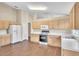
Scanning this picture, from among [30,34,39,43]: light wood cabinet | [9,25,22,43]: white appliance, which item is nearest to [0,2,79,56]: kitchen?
[30,34,39,43]: light wood cabinet

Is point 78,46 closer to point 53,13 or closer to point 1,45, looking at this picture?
point 53,13

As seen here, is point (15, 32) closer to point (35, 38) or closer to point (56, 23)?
point (35, 38)

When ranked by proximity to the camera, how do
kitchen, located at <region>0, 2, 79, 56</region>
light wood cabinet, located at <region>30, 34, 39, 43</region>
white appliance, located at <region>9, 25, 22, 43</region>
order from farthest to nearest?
white appliance, located at <region>9, 25, 22, 43</region>, light wood cabinet, located at <region>30, 34, 39, 43</region>, kitchen, located at <region>0, 2, 79, 56</region>

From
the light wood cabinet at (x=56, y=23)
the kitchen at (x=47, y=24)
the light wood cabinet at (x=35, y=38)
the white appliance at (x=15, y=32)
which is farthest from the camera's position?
the white appliance at (x=15, y=32)

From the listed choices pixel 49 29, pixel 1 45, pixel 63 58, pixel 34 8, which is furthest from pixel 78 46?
pixel 1 45

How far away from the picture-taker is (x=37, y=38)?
4.51m

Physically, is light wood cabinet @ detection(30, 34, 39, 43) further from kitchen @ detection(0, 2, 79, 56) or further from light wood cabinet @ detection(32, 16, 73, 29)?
light wood cabinet @ detection(32, 16, 73, 29)

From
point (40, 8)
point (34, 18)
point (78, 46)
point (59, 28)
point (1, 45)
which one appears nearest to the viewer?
point (78, 46)

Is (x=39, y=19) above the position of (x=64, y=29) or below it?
above

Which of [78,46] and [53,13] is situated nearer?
[78,46]

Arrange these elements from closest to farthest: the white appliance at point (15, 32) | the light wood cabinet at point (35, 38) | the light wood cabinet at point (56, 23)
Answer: the light wood cabinet at point (56, 23) → the light wood cabinet at point (35, 38) → the white appliance at point (15, 32)

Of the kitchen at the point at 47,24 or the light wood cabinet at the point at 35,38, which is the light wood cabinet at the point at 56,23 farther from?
the light wood cabinet at the point at 35,38

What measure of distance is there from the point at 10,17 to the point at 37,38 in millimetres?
1358

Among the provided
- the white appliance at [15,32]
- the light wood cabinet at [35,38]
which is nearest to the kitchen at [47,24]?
the light wood cabinet at [35,38]
